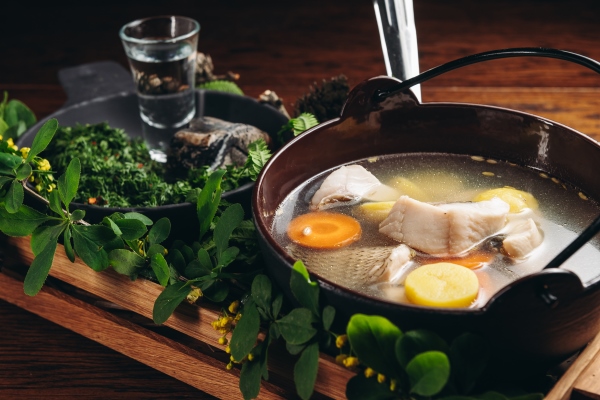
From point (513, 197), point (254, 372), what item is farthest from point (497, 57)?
point (254, 372)

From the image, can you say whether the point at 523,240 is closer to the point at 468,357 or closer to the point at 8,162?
the point at 468,357

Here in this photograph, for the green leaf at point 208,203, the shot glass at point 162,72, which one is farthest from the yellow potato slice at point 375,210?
the shot glass at point 162,72

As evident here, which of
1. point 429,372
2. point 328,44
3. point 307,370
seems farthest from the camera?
point 328,44

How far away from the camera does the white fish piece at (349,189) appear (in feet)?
3.95

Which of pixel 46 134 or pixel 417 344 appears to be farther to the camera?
pixel 46 134

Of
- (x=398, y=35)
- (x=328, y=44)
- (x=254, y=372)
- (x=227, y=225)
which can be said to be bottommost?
(x=328, y=44)

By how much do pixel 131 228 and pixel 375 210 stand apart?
0.36 m

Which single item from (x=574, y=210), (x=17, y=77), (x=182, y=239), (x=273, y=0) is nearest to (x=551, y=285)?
(x=574, y=210)

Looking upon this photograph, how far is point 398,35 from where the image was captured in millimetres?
1377

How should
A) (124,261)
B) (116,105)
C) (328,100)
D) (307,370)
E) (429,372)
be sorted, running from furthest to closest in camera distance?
(116,105)
(328,100)
(124,261)
(307,370)
(429,372)

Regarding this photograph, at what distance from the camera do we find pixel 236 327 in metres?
1.01

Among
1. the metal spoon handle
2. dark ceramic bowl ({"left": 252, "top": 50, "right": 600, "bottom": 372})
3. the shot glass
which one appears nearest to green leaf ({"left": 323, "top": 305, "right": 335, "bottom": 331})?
dark ceramic bowl ({"left": 252, "top": 50, "right": 600, "bottom": 372})

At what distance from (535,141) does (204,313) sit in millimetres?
573

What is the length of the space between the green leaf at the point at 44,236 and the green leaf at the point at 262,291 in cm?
31
